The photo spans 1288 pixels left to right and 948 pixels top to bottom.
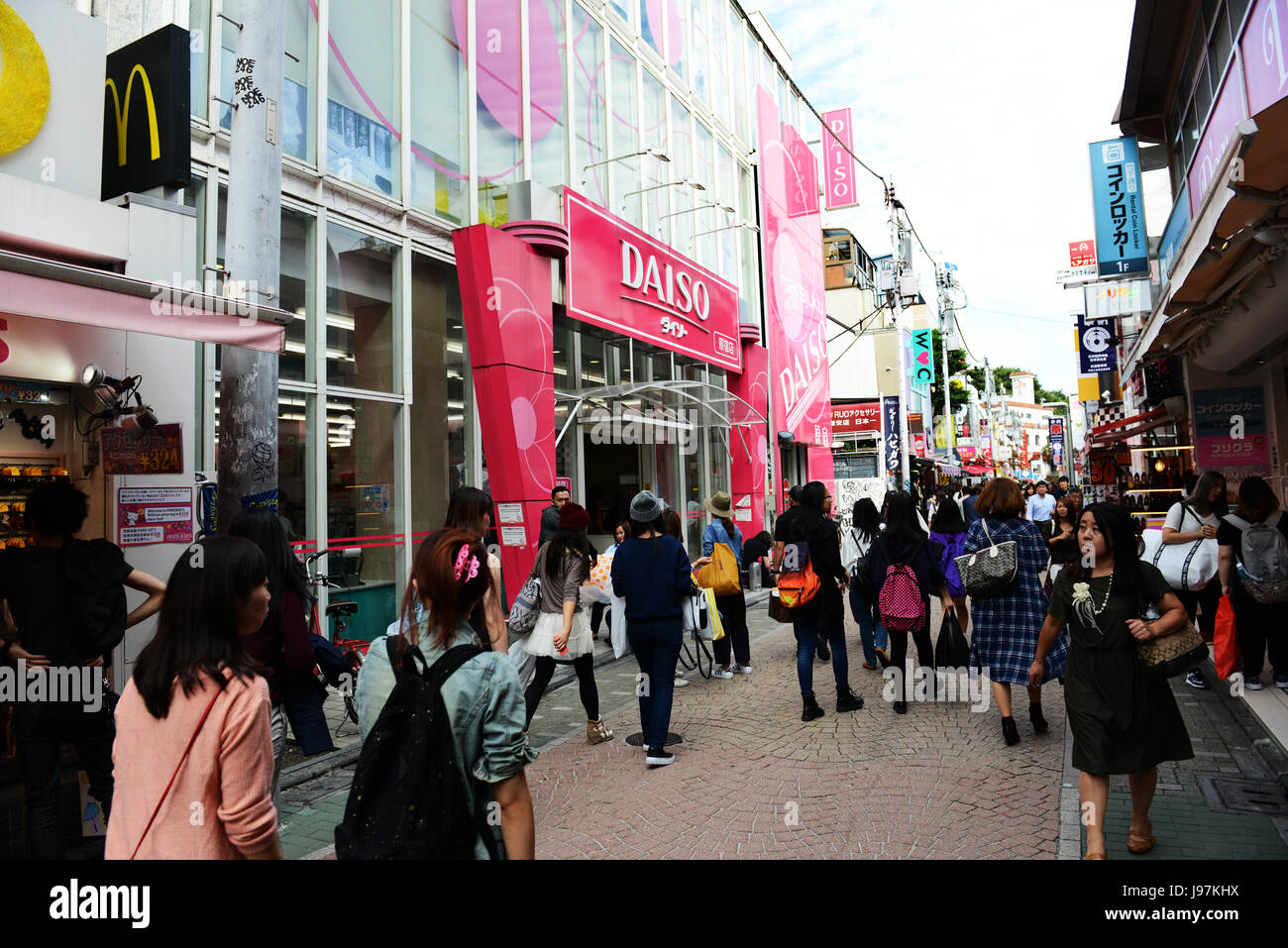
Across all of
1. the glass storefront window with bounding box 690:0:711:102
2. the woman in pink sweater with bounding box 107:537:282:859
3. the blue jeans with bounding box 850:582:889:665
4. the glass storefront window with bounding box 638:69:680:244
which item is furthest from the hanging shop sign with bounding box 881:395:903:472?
the woman in pink sweater with bounding box 107:537:282:859

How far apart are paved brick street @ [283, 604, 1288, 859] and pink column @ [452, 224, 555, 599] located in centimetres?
298

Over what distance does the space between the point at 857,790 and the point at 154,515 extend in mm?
5198

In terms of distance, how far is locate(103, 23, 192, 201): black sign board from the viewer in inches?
220

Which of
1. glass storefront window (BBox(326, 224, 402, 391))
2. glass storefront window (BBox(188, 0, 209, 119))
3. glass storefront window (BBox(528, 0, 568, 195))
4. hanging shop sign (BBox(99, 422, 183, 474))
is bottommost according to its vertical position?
hanging shop sign (BBox(99, 422, 183, 474))

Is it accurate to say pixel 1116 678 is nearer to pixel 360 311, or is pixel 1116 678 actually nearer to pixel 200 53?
pixel 360 311

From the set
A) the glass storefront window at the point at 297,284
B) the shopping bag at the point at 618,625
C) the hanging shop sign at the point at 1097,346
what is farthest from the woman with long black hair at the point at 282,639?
the hanging shop sign at the point at 1097,346

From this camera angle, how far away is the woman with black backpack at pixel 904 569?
6375 millimetres

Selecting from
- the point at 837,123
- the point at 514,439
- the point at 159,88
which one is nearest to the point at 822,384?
the point at 837,123

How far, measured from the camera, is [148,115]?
5723 mm

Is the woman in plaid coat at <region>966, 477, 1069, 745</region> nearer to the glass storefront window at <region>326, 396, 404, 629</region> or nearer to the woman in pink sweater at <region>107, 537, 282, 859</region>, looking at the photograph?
the woman in pink sweater at <region>107, 537, 282, 859</region>

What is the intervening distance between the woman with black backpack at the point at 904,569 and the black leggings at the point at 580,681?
2.47 meters

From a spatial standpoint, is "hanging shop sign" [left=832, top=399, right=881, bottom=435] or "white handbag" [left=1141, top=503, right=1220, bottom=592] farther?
"hanging shop sign" [left=832, top=399, right=881, bottom=435]

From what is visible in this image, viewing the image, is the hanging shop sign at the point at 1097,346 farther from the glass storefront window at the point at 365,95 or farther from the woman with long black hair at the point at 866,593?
the glass storefront window at the point at 365,95

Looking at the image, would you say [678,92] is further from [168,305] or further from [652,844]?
[652,844]
